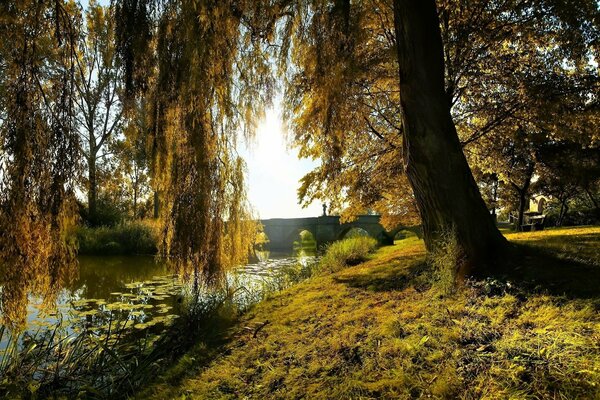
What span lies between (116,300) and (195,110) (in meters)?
5.19

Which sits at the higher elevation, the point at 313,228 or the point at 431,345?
the point at 313,228

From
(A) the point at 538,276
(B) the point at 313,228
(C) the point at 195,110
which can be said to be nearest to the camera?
(A) the point at 538,276

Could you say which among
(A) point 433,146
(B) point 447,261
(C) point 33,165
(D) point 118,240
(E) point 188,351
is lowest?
(E) point 188,351

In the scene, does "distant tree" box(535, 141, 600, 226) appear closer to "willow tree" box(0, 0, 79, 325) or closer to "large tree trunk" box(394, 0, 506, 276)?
"large tree trunk" box(394, 0, 506, 276)

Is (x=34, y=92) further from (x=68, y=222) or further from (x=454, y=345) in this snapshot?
(x=454, y=345)

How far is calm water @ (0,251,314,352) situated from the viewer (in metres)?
5.50

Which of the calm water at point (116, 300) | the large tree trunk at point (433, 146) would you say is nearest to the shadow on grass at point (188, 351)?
the calm water at point (116, 300)

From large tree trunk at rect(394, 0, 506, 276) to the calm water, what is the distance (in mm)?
2769

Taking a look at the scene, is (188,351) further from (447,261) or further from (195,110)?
(447,261)

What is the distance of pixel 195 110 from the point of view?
400cm

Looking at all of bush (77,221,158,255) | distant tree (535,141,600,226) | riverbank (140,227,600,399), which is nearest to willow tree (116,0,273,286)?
riverbank (140,227,600,399)

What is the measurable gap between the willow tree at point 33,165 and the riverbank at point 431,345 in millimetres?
1374

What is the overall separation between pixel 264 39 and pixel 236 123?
128 cm

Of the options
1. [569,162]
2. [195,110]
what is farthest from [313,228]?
[195,110]
